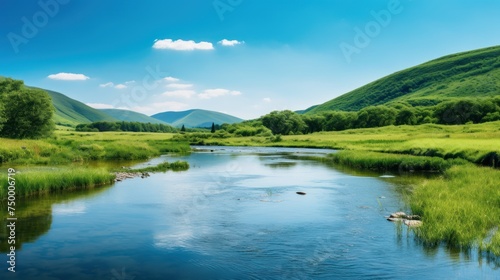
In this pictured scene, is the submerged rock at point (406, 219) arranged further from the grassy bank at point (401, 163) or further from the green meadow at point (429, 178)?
the grassy bank at point (401, 163)

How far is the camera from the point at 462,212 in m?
21.2

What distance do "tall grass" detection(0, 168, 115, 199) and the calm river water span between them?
2061mm

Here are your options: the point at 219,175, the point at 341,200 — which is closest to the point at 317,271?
the point at 341,200

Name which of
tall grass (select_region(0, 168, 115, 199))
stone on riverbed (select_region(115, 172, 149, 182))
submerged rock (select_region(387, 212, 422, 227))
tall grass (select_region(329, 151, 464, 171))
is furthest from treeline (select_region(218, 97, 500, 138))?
submerged rock (select_region(387, 212, 422, 227))

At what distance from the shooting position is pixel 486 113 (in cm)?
16025

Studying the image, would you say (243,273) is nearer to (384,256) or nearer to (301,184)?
(384,256)

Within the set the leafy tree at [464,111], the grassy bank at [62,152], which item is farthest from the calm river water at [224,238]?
the leafy tree at [464,111]

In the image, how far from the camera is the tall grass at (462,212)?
18234mm

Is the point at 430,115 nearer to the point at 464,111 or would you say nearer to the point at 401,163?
the point at 464,111

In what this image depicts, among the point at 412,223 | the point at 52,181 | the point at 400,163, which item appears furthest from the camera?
the point at 400,163

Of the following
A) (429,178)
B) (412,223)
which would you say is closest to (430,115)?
(429,178)

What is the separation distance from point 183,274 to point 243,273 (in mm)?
2268

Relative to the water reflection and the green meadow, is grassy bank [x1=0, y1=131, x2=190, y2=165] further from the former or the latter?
the water reflection

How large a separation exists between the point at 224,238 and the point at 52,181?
1916 cm
